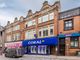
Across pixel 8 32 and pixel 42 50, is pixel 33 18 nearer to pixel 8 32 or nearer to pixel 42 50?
pixel 42 50

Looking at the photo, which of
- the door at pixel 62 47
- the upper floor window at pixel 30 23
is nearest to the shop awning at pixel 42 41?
the door at pixel 62 47

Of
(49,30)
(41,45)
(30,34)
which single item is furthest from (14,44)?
(49,30)

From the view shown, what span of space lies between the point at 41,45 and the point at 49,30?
503 centimetres

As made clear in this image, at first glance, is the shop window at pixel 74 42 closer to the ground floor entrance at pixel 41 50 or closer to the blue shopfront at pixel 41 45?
the blue shopfront at pixel 41 45

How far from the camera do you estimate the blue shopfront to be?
46.9 m

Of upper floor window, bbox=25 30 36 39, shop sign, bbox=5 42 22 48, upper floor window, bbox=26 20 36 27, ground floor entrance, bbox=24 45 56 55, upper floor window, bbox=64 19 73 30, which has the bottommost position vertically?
ground floor entrance, bbox=24 45 56 55

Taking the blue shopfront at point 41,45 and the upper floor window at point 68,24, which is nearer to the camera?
Result: the upper floor window at point 68,24

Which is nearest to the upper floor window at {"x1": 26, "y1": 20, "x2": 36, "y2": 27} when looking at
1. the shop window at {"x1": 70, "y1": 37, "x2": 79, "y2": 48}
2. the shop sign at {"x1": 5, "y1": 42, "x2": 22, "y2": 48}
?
the shop sign at {"x1": 5, "y1": 42, "x2": 22, "y2": 48}

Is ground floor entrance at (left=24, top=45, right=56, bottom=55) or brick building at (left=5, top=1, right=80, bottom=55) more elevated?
brick building at (left=5, top=1, right=80, bottom=55)

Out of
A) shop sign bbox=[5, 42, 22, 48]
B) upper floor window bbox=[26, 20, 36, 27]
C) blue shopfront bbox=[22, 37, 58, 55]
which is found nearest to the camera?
blue shopfront bbox=[22, 37, 58, 55]

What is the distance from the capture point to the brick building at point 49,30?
42094 millimetres

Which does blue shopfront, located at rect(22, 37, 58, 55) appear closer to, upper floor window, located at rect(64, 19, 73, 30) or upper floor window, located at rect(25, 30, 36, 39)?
upper floor window, located at rect(25, 30, 36, 39)

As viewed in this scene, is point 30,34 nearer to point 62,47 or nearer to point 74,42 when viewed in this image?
point 62,47

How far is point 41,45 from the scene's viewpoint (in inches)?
2029
